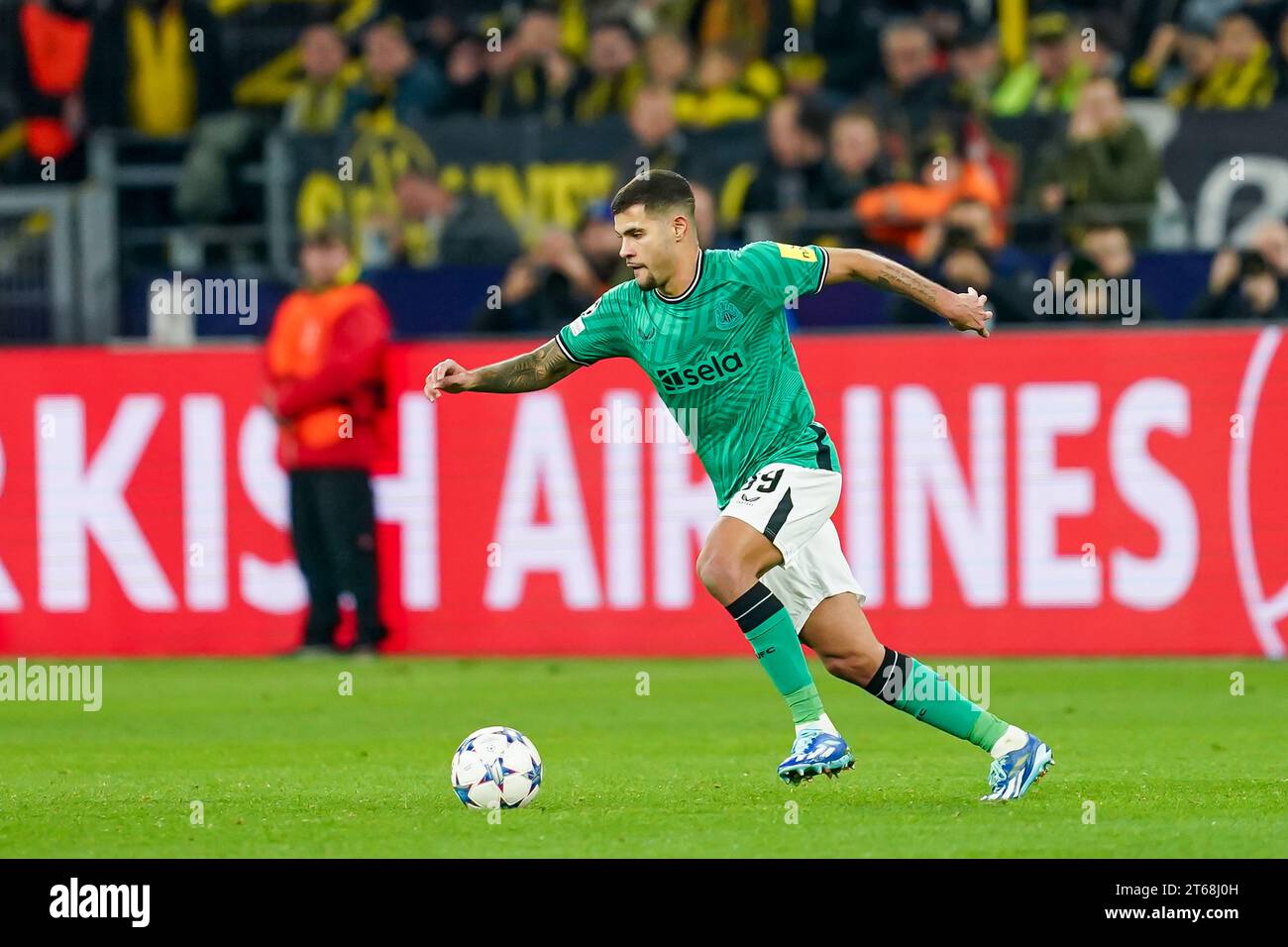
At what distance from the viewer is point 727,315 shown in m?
8.68

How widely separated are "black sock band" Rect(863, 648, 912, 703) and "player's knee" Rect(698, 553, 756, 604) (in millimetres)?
536

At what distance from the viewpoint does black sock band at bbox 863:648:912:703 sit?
8.41 m

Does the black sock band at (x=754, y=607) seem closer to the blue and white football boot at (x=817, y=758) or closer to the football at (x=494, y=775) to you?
the blue and white football boot at (x=817, y=758)

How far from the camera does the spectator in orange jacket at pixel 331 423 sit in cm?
1455

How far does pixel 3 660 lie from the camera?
14.7m

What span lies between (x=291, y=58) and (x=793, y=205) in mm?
5496

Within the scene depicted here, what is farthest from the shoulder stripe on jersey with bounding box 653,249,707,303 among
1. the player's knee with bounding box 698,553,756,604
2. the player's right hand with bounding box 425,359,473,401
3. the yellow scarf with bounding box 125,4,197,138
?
the yellow scarf with bounding box 125,4,197,138

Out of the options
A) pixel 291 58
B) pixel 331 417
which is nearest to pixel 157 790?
pixel 331 417

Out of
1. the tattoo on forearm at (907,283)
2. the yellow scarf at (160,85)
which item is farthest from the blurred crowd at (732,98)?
the tattoo on forearm at (907,283)

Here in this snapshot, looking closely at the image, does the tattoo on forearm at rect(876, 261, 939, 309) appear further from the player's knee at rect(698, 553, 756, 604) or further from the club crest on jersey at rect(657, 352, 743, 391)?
the player's knee at rect(698, 553, 756, 604)

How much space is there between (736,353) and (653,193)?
2.10ft

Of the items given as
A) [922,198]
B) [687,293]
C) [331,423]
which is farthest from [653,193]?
[922,198]

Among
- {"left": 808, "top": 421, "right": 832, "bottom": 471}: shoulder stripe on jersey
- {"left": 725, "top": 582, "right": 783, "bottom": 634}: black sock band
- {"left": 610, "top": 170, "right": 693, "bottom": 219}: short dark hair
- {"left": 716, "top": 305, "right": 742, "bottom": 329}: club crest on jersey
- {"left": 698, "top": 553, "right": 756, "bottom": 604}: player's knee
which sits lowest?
{"left": 725, "top": 582, "right": 783, "bottom": 634}: black sock band
